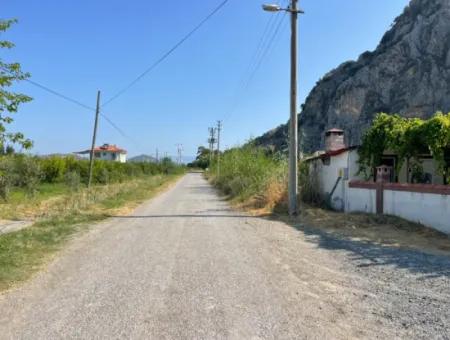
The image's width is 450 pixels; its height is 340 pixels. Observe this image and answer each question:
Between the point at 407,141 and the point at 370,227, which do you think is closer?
the point at 370,227

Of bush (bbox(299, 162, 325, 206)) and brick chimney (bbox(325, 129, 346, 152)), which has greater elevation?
brick chimney (bbox(325, 129, 346, 152))

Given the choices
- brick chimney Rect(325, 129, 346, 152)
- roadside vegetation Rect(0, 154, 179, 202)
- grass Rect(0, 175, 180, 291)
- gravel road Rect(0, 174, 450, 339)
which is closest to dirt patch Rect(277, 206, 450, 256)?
gravel road Rect(0, 174, 450, 339)

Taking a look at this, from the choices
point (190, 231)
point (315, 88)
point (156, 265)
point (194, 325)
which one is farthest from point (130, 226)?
point (315, 88)

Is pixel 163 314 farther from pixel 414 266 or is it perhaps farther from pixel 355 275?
pixel 414 266

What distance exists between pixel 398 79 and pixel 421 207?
73104 mm

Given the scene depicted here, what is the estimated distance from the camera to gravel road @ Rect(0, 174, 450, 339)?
459 cm

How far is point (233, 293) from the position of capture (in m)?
5.86

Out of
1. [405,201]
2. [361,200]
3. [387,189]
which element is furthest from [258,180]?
[405,201]

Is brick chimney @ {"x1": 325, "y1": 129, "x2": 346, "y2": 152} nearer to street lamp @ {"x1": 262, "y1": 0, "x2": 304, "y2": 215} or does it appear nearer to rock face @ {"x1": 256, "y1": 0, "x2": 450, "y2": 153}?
street lamp @ {"x1": 262, "y1": 0, "x2": 304, "y2": 215}

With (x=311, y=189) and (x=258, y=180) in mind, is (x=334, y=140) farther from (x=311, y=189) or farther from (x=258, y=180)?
(x=258, y=180)

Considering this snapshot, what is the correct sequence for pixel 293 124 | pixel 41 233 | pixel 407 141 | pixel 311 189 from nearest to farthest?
1. pixel 41 233
2. pixel 407 141
3. pixel 293 124
4. pixel 311 189

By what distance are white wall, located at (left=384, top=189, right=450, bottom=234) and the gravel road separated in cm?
237

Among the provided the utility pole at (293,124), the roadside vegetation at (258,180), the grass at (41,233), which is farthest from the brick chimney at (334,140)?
the grass at (41,233)

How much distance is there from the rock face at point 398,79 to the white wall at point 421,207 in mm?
53658
